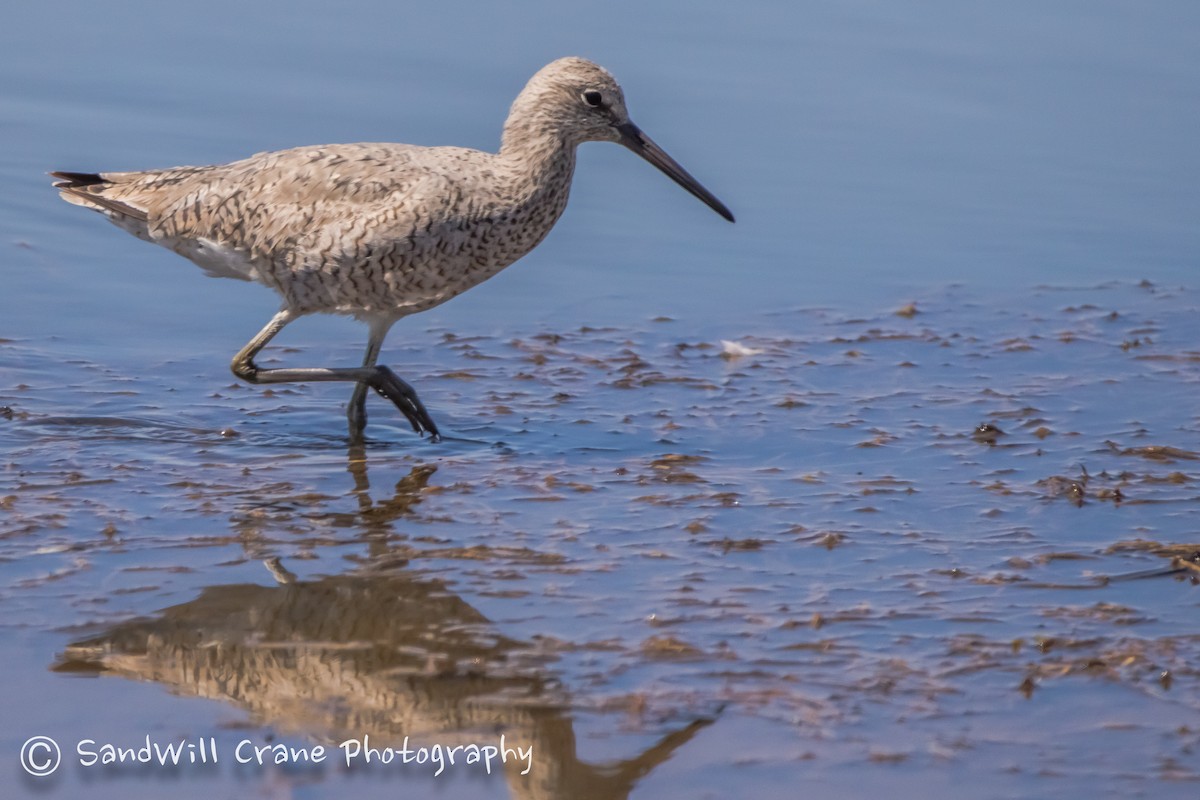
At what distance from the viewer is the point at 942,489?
6105 mm

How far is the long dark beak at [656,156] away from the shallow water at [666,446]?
78cm

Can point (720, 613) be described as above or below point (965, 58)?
below

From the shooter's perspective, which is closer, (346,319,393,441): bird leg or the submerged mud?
the submerged mud

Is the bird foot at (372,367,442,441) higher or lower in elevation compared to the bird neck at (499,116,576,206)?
lower

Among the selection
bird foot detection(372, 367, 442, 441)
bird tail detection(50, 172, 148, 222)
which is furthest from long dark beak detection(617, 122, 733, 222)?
bird tail detection(50, 172, 148, 222)

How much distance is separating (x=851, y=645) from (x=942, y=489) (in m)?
1.50

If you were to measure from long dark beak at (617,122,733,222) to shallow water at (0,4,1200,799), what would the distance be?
2.54 ft

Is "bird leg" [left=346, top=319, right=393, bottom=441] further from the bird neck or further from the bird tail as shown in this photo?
the bird tail

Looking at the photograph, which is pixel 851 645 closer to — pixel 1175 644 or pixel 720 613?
pixel 720 613

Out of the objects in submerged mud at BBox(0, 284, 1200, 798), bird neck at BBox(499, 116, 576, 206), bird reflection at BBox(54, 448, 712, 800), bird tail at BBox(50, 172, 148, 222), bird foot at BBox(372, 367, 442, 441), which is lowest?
bird reflection at BBox(54, 448, 712, 800)

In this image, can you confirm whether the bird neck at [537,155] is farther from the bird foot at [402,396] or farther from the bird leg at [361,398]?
the bird foot at [402,396]

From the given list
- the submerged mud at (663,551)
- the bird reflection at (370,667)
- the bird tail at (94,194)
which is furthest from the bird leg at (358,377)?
the bird reflection at (370,667)

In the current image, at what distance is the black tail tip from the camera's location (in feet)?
23.9

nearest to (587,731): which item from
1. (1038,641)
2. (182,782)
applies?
(182,782)
